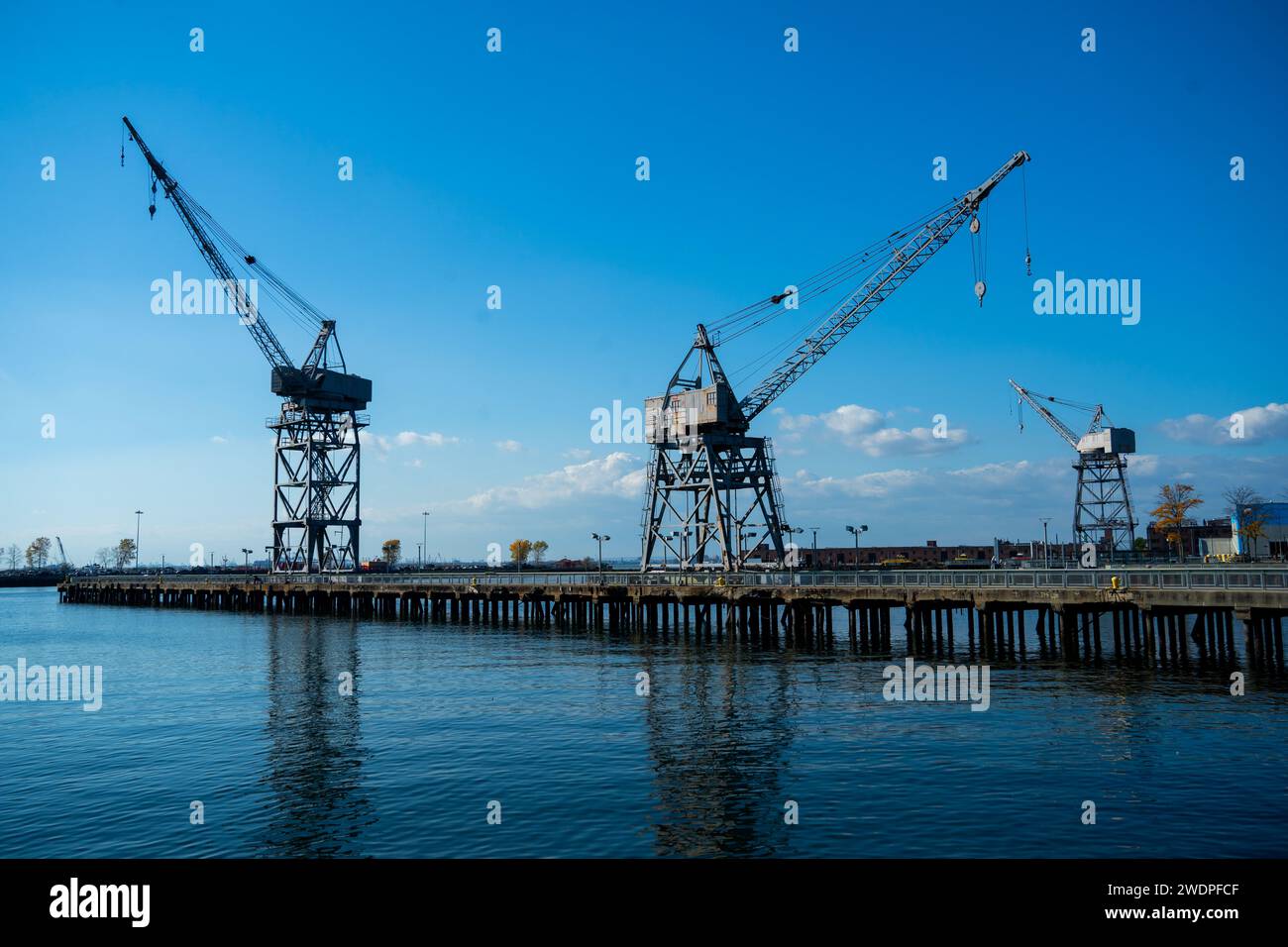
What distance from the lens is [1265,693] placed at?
104 feet

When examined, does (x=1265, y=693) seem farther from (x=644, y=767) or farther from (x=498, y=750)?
(x=498, y=750)

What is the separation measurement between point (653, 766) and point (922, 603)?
29163 mm

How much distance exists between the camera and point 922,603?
48.1 meters

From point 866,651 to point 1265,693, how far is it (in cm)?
1906

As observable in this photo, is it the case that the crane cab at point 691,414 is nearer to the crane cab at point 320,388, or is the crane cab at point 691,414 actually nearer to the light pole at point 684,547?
the light pole at point 684,547

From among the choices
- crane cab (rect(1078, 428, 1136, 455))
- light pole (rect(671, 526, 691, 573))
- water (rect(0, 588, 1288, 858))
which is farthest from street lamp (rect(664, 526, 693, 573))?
crane cab (rect(1078, 428, 1136, 455))

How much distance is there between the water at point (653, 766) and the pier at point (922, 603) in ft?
10.8

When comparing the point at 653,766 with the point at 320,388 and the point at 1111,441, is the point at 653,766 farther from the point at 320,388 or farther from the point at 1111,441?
the point at 1111,441

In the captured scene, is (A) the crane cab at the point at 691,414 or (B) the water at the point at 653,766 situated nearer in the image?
(B) the water at the point at 653,766

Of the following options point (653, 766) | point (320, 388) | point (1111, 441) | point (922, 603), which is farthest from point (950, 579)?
point (1111, 441)

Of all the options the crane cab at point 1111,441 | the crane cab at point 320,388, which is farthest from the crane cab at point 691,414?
the crane cab at point 1111,441

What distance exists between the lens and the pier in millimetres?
39469

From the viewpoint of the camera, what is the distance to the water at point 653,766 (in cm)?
1747
